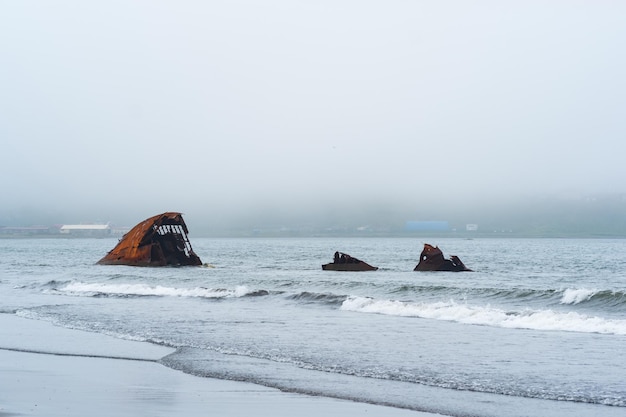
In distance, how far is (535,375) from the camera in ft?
38.7

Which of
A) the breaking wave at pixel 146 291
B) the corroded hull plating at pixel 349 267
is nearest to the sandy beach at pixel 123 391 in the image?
the breaking wave at pixel 146 291

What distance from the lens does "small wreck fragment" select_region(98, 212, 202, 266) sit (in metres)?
49.8

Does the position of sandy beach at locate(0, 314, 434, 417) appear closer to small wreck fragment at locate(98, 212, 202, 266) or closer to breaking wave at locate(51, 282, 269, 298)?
breaking wave at locate(51, 282, 269, 298)

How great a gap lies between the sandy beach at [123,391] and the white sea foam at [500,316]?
9543 mm

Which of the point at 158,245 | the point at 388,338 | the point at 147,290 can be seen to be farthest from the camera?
the point at 158,245

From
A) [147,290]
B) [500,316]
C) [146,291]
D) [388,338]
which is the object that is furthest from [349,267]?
[388,338]

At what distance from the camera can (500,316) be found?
66.3 ft

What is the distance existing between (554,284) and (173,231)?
2776 cm

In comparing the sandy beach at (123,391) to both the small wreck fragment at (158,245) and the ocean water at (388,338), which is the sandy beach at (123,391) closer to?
the ocean water at (388,338)

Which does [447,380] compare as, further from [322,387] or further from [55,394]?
[55,394]

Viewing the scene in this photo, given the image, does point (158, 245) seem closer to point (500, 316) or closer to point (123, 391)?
point (500, 316)

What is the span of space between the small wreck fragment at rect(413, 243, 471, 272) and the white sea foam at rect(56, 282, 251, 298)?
17.8 meters

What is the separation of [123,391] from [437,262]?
36684mm

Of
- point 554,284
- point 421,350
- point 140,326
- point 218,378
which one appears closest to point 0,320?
point 140,326
